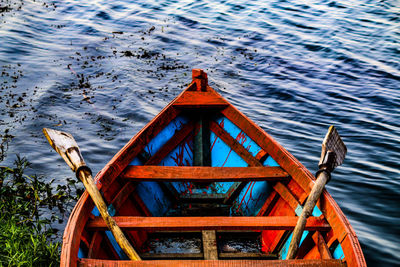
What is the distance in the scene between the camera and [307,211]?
108 inches

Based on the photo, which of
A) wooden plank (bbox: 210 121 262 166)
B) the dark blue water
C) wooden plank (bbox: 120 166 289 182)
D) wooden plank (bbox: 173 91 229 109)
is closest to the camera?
wooden plank (bbox: 120 166 289 182)

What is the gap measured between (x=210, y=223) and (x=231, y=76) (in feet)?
22.9

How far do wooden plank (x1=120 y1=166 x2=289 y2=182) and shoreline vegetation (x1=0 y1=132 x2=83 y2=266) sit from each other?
100 centimetres

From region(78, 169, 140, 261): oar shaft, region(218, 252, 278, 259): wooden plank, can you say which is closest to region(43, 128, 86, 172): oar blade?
region(78, 169, 140, 261): oar shaft

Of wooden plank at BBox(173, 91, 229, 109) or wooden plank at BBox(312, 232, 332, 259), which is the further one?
wooden plank at BBox(173, 91, 229, 109)

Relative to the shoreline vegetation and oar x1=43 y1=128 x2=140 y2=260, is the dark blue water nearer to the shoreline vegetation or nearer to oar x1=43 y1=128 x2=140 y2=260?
the shoreline vegetation

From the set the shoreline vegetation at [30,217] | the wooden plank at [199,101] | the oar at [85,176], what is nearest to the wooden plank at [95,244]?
the oar at [85,176]

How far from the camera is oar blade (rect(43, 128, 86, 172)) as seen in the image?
117 inches

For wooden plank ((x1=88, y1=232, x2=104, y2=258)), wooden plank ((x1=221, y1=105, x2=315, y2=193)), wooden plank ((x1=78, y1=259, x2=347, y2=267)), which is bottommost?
wooden plank ((x1=88, y1=232, x2=104, y2=258))

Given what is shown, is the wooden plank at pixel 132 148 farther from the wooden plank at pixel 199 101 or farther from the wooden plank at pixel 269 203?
the wooden plank at pixel 269 203

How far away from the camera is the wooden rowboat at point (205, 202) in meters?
2.62

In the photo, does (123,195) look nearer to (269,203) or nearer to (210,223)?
(210,223)

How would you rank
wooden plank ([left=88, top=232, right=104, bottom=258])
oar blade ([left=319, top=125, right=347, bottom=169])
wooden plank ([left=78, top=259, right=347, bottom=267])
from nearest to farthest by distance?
wooden plank ([left=78, top=259, right=347, bottom=267]) → wooden plank ([left=88, top=232, right=104, bottom=258]) → oar blade ([left=319, top=125, right=347, bottom=169])

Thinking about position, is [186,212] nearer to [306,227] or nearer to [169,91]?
[306,227]
